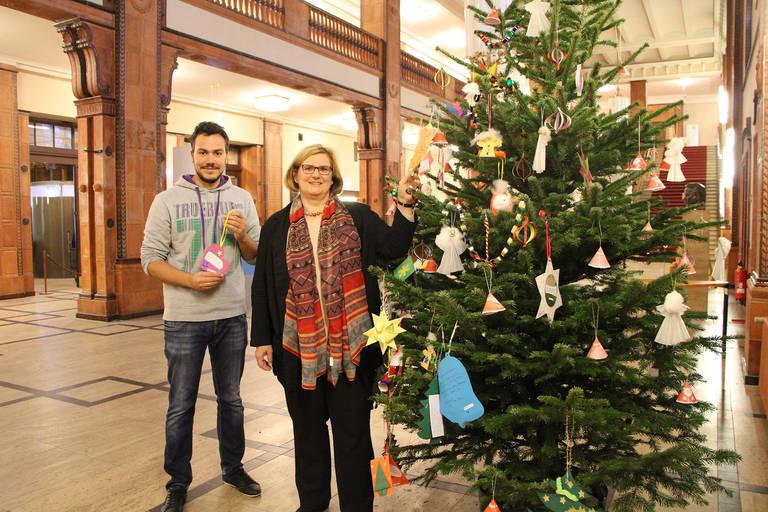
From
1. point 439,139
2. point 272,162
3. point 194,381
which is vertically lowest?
point 194,381

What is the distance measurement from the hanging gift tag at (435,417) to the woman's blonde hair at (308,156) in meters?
0.89

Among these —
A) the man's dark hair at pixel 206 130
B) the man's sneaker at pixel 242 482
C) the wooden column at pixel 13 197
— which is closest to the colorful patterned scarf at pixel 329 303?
the man's dark hair at pixel 206 130

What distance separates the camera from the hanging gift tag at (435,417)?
5.81 feet

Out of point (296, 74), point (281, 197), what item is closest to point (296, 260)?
point (296, 74)

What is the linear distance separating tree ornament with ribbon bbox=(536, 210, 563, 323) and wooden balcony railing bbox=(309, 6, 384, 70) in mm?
9561

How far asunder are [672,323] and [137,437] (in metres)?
2.85

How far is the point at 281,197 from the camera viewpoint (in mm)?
15438

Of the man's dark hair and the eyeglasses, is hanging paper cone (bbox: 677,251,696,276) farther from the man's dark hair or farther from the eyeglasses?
the man's dark hair

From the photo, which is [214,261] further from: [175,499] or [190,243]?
[175,499]

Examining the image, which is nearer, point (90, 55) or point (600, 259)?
point (600, 259)

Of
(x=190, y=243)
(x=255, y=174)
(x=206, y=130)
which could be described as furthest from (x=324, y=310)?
(x=255, y=174)

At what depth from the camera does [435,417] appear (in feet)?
5.82

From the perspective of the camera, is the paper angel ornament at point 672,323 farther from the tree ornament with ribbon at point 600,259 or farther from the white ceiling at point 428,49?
the white ceiling at point 428,49

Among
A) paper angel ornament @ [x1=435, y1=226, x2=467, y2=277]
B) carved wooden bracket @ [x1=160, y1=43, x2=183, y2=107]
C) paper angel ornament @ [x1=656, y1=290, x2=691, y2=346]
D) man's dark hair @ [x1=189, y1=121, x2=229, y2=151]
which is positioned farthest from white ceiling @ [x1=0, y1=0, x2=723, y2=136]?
paper angel ornament @ [x1=656, y1=290, x2=691, y2=346]
